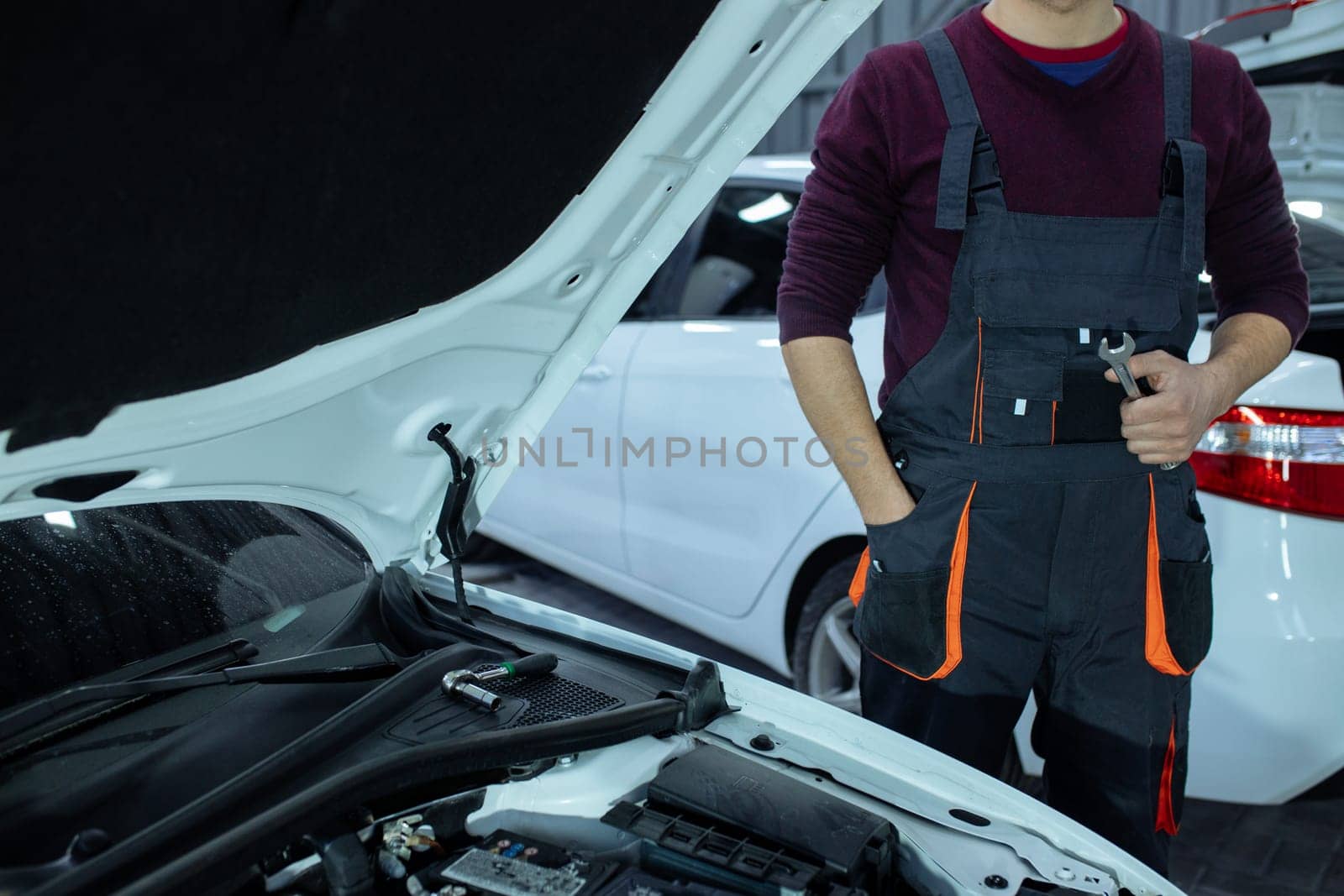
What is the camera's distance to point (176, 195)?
31.1 inches

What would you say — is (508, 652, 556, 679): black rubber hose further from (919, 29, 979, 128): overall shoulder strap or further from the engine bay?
(919, 29, 979, 128): overall shoulder strap

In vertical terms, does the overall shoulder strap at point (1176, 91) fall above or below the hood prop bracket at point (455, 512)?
above

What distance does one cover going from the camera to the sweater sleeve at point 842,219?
141cm

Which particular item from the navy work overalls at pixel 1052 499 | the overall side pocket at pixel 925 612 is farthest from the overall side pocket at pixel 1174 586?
the overall side pocket at pixel 925 612

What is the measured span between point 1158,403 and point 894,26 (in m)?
6.52

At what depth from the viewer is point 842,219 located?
1.44m

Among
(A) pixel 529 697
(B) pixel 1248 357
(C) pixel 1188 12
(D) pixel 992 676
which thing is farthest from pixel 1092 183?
(C) pixel 1188 12

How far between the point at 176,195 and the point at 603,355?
204 centimetres

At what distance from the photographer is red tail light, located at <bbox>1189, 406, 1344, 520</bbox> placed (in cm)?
169

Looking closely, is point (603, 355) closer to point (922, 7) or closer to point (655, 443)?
point (655, 443)

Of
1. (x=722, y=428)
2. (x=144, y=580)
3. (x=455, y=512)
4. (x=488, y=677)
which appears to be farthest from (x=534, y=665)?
(x=722, y=428)

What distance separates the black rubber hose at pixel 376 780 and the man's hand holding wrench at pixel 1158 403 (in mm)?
678

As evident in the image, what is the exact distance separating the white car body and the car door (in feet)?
3.27

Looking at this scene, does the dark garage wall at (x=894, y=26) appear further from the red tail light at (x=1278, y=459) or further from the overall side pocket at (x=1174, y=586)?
the overall side pocket at (x=1174, y=586)
